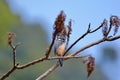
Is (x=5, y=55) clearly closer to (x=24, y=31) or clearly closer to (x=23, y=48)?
(x=23, y=48)

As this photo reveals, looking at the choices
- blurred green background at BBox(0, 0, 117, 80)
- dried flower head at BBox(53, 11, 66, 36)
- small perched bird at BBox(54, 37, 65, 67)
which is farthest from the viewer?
blurred green background at BBox(0, 0, 117, 80)

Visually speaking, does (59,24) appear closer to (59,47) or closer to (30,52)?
(59,47)

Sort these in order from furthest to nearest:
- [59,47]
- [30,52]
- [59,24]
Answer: [30,52] → [59,47] → [59,24]

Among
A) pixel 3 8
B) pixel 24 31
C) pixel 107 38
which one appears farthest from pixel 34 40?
pixel 107 38

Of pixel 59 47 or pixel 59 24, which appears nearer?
pixel 59 24

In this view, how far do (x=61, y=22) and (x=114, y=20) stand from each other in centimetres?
25

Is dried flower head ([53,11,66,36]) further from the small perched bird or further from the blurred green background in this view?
the blurred green background

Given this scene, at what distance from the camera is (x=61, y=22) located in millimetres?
1694

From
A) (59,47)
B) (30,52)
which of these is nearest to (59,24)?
(59,47)

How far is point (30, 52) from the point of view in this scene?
34.8m

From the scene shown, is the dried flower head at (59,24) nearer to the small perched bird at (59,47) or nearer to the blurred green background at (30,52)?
the small perched bird at (59,47)

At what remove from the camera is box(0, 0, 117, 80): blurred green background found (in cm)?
2656

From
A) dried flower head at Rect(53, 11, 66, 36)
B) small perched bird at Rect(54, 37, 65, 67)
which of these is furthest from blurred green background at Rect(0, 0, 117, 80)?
dried flower head at Rect(53, 11, 66, 36)

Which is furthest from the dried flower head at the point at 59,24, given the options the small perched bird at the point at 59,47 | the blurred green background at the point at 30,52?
the blurred green background at the point at 30,52
